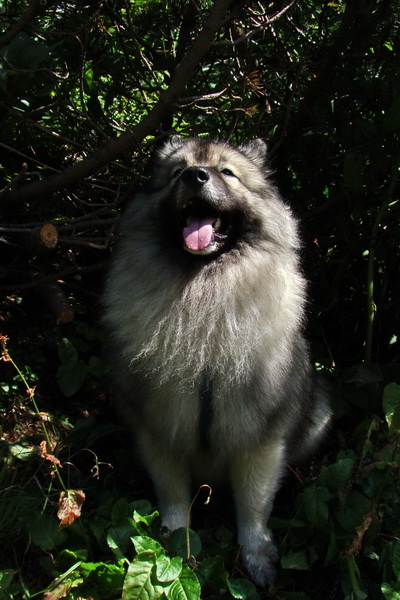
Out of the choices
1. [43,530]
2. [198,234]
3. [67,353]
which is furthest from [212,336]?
[67,353]

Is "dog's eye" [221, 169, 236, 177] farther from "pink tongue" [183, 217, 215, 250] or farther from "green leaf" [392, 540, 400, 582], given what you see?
"green leaf" [392, 540, 400, 582]

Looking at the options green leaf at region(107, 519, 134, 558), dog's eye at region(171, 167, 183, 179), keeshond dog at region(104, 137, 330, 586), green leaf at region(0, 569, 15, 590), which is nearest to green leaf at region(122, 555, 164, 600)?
green leaf at region(107, 519, 134, 558)

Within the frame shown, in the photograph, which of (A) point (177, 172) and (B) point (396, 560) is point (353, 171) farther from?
(B) point (396, 560)

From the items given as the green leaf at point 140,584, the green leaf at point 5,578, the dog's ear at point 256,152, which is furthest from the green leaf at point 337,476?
the dog's ear at point 256,152

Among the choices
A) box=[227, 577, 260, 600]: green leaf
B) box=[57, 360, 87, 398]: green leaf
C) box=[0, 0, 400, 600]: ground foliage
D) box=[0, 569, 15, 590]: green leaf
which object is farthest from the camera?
box=[57, 360, 87, 398]: green leaf

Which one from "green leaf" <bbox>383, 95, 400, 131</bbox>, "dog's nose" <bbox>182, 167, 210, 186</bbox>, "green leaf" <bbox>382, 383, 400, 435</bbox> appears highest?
"green leaf" <bbox>383, 95, 400, 131</bbox>

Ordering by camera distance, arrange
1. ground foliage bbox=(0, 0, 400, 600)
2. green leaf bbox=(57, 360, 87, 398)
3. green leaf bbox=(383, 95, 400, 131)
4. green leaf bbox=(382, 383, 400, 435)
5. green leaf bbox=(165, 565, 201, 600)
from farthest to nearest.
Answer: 1. green leaf bbox=(57, 360, 87, 398)
2. green leaf bbox=(383, 95, 400, 131)
3. green leaf bbox=(382, 383, 400, 435)
4. ground foliage bbox=(0, 0, 400, 600)
5. green leaf bbox=(165, 565, 201, 600)

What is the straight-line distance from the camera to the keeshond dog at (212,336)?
8.04 ft

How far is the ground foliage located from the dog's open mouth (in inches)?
27.4

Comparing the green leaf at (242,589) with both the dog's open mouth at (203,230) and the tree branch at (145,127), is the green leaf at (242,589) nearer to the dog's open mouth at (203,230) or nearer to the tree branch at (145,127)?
the dog's open mouth at (203,230)

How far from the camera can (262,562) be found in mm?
2512

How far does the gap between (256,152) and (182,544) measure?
1810 millimetres

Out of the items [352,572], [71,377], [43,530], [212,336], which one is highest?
[212,336]

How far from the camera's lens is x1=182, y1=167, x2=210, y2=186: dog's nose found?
2.42m
